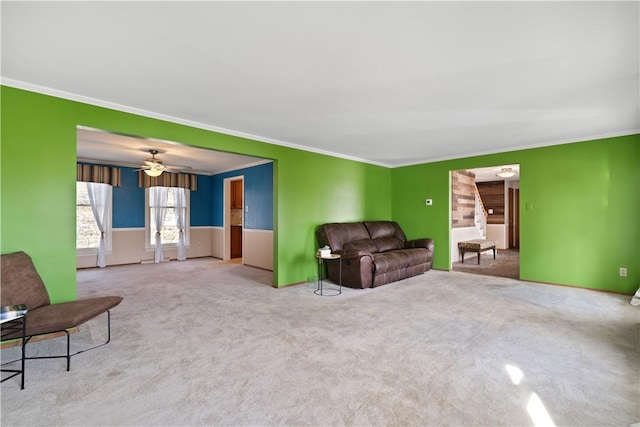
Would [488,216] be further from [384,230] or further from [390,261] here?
[390,261]

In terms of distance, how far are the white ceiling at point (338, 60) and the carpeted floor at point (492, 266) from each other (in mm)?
3029

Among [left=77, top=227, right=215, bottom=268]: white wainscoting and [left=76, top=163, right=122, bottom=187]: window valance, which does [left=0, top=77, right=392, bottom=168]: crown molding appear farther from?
[left=77, top=227, right=215, bottom=268]: white wainscoting

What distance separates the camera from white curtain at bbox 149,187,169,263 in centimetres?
734

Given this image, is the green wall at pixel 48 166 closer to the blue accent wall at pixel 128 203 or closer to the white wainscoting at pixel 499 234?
the blue accent wall at pixel 128 203

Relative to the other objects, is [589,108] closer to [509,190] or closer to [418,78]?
[418,78]

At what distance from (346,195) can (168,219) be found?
4.78m

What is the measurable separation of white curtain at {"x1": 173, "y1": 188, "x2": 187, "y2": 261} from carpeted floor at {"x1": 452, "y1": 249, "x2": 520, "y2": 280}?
661cm

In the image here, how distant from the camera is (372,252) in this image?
5.46 m

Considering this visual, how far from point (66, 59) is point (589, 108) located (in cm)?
507

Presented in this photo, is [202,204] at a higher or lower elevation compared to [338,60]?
lower

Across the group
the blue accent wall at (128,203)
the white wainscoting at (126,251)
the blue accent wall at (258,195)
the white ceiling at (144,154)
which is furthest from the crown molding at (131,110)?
the white wainscoting at (126,251)

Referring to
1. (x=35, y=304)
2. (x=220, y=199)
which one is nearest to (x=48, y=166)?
(x=35, y=304)

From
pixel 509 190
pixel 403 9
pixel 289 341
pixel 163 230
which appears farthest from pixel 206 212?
pixel 509 190

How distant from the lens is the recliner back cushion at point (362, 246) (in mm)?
5104
